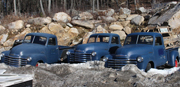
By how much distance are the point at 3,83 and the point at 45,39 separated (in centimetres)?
568

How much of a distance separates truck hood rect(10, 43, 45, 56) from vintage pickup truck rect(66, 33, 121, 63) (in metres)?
1.41

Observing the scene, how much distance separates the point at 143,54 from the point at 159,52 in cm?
117

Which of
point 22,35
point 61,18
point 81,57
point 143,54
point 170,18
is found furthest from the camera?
point 61,18

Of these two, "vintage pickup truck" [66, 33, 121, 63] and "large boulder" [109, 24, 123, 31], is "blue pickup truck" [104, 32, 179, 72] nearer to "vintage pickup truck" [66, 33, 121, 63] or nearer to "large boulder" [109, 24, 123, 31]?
"vintage pickup truck" [66, 33, 121, 63]

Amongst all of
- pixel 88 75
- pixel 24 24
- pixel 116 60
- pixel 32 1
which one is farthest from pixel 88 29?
pixel 32 1

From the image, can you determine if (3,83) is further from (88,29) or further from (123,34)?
(88,29)

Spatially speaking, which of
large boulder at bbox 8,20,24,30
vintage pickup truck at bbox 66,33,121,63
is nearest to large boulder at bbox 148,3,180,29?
vintage pickup truck at bbox 66,33,121,63

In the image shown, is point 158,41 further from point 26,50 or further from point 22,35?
point 22,35

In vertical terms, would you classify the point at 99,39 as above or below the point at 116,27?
above

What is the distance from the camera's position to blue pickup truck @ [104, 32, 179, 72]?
22.7 ft

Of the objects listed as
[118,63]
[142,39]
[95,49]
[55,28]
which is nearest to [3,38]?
[55,28]

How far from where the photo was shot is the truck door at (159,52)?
25.0 feet

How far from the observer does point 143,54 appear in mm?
7059

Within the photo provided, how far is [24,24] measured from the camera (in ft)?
60.4
